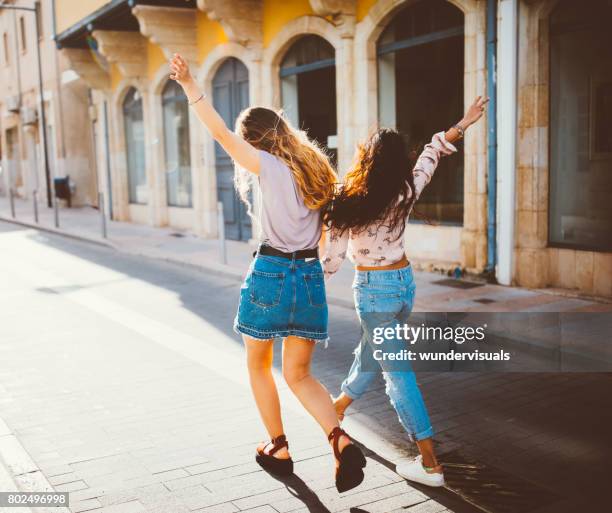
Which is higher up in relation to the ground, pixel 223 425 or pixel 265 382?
pixel 265 382

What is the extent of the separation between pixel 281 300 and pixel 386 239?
61 centimetres

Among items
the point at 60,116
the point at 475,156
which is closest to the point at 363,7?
the point at 475,156

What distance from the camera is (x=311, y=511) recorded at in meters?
3.55

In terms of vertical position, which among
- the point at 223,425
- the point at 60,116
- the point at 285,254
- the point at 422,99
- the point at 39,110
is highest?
the point at 39,110

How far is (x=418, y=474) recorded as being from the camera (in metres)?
3.82

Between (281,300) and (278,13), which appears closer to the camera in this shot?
(281,300)

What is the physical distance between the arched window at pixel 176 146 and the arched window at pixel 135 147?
160 cm

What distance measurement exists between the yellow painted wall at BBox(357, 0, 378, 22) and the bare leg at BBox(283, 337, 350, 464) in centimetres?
897

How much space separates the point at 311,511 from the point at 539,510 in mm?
1063

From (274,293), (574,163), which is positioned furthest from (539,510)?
(574,163)

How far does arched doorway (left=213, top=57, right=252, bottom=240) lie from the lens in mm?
15586

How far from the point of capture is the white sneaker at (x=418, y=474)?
3.77m

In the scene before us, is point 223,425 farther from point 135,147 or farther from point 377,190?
point 135,147

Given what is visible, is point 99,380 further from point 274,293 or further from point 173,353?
point 274,293
